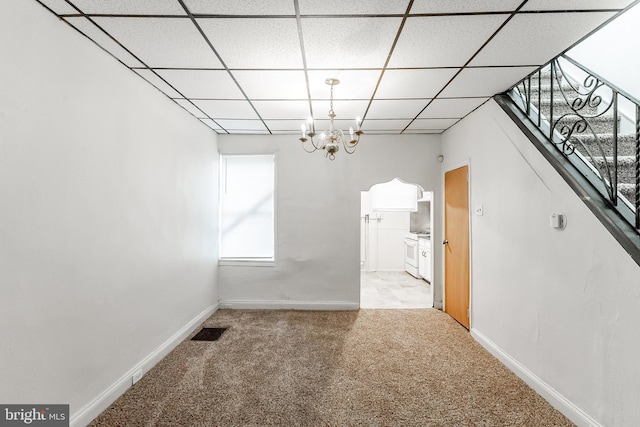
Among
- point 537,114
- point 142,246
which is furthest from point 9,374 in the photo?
point 537,114

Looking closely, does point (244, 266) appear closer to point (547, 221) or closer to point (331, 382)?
point (331, 382)

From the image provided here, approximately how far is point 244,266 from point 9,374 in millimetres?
3076

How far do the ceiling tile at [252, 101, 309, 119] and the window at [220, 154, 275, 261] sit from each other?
1035 millimetres

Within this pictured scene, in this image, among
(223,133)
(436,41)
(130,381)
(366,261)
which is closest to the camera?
(436,41)

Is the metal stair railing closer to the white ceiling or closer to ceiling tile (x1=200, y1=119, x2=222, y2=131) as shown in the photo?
the white ceiling

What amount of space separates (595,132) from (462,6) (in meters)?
1.56

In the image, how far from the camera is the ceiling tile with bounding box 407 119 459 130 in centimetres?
393

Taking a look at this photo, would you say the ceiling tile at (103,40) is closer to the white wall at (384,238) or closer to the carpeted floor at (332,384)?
the carpeted floor at (332,384)

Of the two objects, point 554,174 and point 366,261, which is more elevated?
point 554,174

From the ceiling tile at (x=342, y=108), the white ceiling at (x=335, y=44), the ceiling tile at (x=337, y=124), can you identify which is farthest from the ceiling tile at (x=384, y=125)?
the white ceiling at (x=335, y=44)

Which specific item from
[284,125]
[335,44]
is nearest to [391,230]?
[284,125]

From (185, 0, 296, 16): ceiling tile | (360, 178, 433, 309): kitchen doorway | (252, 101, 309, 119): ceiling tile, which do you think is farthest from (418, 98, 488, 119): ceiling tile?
(360, 178, 433, 309): kitchen doorway

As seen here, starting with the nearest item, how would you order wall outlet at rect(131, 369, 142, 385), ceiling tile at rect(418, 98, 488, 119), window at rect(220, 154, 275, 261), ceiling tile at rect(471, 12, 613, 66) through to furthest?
ceiling tile at rect(471, 12, 613, 66) → wall outlet at rect(131, 369, 142, 385) → ceiling tile at rect(418, 98, 488, 119) → window at rect(220, 154, 275, 261)

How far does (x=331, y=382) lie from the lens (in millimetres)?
2574
